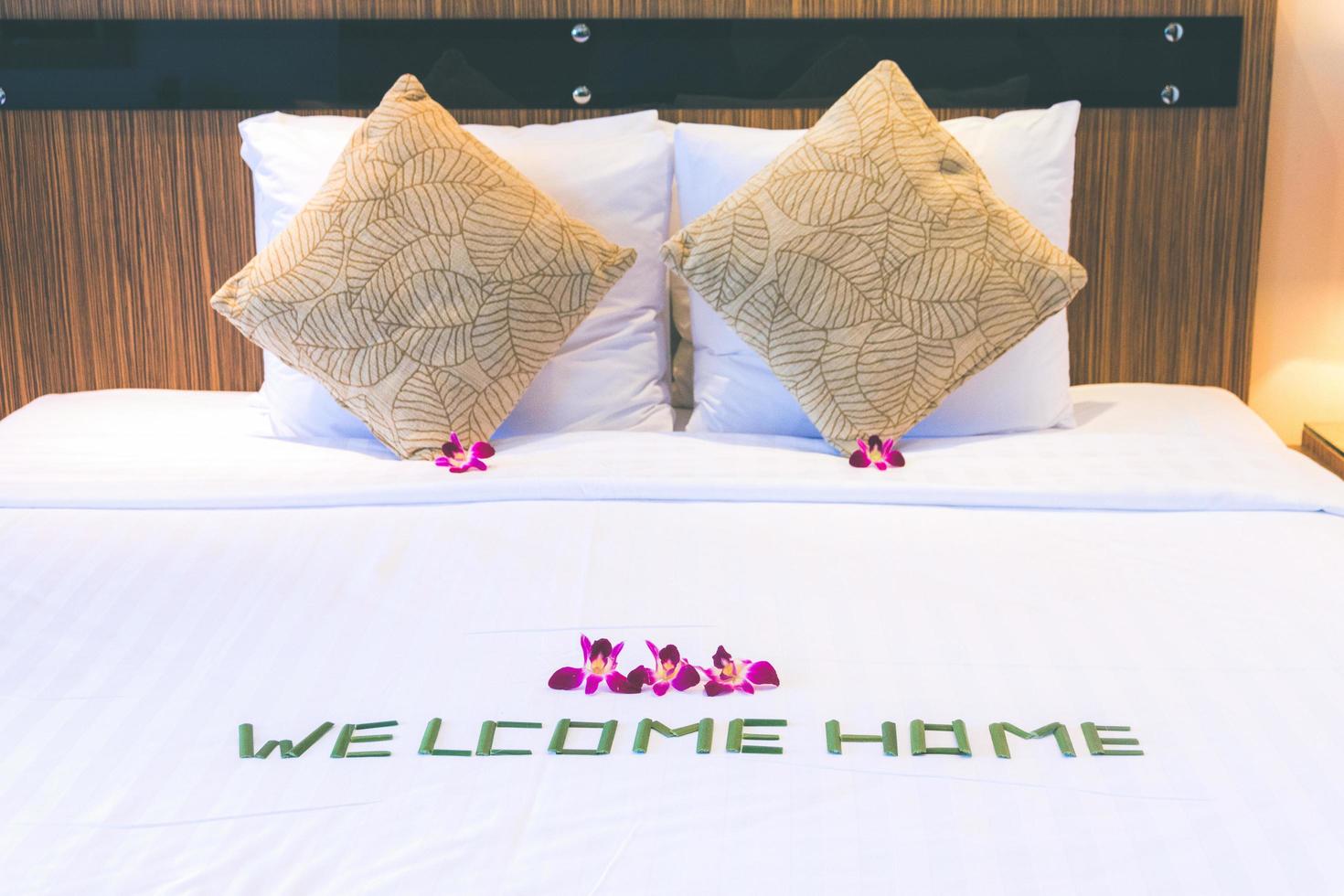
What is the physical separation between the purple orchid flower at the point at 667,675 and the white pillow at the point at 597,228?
90 cm

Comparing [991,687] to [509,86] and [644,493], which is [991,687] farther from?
[509,86]

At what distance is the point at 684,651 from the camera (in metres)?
1.27

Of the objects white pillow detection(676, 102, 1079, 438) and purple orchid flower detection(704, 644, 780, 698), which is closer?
purple orchid flower detection(704, 644, 780, 698)

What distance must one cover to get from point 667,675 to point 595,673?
6 centimetres

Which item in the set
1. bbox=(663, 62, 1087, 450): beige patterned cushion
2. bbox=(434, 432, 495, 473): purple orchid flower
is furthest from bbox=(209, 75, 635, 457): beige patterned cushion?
bbox=(663, 62, 1087, 450): beige patterned cushion

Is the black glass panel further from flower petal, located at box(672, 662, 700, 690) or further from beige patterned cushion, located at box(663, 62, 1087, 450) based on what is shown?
flower petal, located at box(672, 662, 700, 690)

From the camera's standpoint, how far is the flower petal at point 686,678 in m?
1.20

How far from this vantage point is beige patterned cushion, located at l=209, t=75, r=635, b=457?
1.92 meters

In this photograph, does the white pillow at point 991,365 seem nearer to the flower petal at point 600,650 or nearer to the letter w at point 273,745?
the flower petal at point 600,650

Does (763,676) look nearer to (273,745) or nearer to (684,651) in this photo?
(684,651)

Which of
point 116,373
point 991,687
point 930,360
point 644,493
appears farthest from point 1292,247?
point 116,373

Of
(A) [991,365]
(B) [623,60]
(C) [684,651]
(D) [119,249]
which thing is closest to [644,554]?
(C) [684,651]

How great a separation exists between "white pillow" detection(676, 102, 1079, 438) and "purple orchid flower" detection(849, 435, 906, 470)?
15cm

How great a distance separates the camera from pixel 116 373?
251 centimetres
